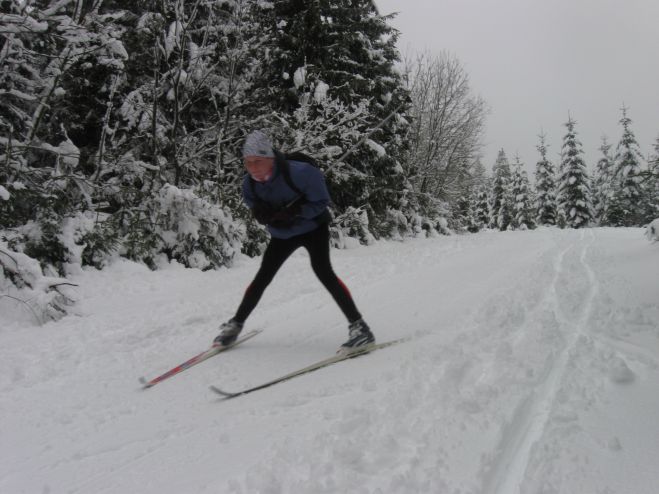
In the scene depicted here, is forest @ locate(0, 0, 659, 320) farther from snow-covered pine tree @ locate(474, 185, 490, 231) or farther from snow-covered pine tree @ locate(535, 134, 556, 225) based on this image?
snow-covered pine tree @ locate(474, 185, 490, 231)

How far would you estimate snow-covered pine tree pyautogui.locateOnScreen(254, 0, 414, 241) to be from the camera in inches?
455

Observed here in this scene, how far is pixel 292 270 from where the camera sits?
8.16 metres

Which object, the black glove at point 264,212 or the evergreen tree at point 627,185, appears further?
the evergreen tree at point 627,185

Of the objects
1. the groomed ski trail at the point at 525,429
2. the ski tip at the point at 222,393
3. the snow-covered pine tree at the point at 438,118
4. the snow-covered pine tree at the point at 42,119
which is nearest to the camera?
the groomed ski trail at the point at 525,429

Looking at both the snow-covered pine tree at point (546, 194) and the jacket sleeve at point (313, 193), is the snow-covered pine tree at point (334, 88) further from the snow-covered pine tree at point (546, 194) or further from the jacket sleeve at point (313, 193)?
the snow-covered pine tree at point (546, 194)

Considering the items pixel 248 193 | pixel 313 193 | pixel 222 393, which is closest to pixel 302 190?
pixel 313 193

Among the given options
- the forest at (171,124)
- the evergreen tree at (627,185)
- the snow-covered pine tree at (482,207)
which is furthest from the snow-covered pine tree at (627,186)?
the forest at (171,124)

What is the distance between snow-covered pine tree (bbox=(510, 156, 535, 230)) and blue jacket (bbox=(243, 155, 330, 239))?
4452 cm

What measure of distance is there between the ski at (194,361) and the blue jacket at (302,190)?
1199mm

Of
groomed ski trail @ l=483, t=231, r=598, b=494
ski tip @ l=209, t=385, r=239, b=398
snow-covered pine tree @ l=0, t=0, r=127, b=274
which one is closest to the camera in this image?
groomed ski trail @ l=483, t=231, r=598, b=494

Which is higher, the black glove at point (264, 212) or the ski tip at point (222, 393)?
the black glove at point (264, 212)

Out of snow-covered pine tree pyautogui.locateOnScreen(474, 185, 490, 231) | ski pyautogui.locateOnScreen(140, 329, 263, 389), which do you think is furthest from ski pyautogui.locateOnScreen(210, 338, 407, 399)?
snow-covered pine tree pyautogui.locateOnScreen(474, 185, 490, 231)

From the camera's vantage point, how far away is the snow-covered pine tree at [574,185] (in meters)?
40.1

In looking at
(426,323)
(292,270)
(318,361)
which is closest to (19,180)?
(292,270)
